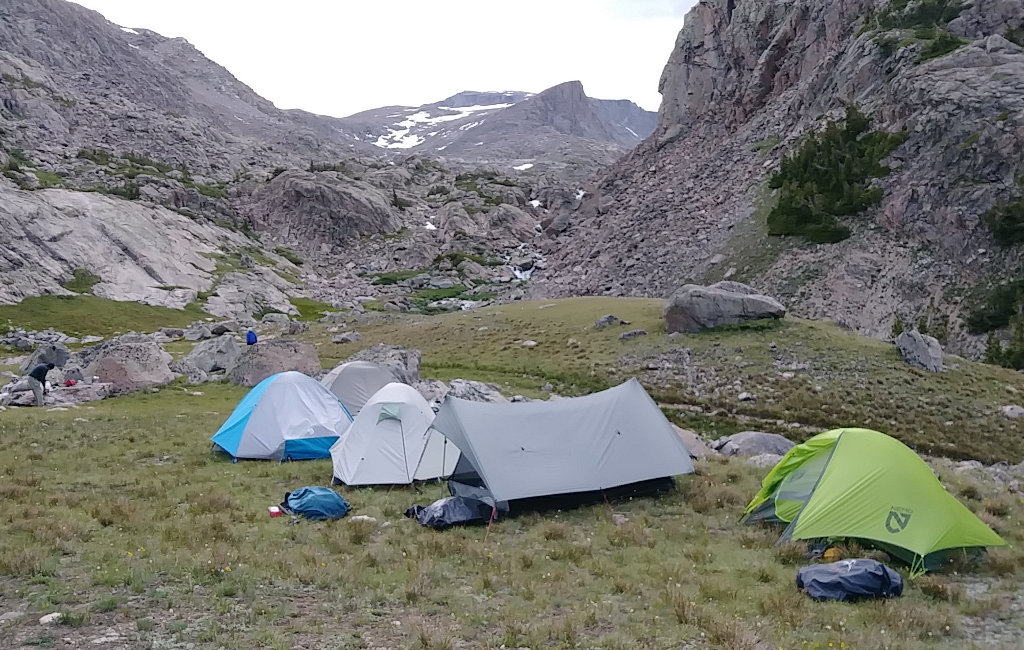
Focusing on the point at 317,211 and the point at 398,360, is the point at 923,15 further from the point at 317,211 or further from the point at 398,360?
the point at 317,211

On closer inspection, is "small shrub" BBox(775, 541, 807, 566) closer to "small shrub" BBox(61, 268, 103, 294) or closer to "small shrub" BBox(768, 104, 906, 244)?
"small shrub" BBox(768, 104, 906, 244)

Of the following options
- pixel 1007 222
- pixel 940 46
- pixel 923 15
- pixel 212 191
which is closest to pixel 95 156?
pixel 212 191

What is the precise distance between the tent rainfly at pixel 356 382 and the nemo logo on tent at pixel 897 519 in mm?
19796

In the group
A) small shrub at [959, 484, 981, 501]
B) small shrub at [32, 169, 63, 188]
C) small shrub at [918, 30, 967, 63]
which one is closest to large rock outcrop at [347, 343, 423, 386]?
small shrub at [959, 484, 981, 501]

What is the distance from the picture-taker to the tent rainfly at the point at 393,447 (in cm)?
1820

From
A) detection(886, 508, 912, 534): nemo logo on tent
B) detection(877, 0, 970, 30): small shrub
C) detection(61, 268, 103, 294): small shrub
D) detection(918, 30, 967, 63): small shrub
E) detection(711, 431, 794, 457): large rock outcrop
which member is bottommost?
detection(711, 431, 794, 457): large rock outcrop

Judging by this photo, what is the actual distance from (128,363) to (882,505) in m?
36.3

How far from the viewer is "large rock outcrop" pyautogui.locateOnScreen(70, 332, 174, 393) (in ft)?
113

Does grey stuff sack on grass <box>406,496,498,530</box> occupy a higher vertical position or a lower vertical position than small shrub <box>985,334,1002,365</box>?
higher

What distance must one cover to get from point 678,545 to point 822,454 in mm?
3816

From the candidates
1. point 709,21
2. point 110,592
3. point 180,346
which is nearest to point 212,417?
point 110,592

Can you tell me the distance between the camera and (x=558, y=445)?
16625mm

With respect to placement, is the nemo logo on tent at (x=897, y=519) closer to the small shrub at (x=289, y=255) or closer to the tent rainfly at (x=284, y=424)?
the tent rainfly at (x=284, y=424)

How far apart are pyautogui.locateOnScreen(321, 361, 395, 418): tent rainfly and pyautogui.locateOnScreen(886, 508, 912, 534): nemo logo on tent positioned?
1980cm
